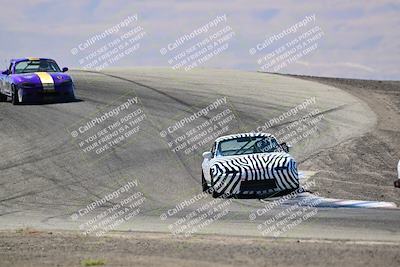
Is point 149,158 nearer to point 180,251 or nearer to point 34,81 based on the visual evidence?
point 34,81

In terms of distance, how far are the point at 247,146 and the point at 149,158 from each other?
355cm

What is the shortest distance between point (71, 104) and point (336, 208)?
13566 mm

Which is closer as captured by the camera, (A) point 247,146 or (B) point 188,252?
(B) point 188,252

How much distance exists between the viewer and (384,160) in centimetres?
2211

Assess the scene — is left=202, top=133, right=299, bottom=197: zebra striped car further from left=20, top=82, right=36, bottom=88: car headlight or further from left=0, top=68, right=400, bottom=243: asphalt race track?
left=20, top=82, right=36, bottom=88: car headlight

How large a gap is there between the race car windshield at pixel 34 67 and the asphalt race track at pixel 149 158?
1.27 metres

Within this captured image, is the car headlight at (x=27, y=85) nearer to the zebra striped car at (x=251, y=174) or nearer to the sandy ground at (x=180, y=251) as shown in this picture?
the zebra striped car at (x=251, y=174)

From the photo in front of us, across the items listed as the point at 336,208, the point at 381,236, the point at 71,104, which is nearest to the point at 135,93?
the point at 71,104

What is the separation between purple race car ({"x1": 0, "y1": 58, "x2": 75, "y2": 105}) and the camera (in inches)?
954

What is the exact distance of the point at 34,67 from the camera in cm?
2512

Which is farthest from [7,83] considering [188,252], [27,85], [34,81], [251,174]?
[188,252]

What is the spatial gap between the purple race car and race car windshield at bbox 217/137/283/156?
9.33 metres

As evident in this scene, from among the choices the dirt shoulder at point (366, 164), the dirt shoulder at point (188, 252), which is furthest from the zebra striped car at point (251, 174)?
the dirt shoulder at point (188, 252)

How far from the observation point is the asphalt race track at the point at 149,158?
11.9m
